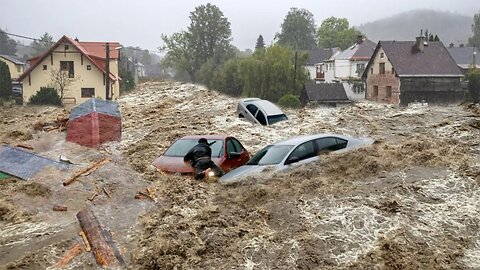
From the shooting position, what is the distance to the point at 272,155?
10648 millimetres

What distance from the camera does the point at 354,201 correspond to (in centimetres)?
836

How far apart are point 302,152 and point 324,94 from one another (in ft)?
118

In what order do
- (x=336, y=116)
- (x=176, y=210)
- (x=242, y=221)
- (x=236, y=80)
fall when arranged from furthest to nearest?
(x=236, y=80) → (x=336, y=116) → (x=176, y=210) → (x=242, y=221)

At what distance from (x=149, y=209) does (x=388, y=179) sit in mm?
4550

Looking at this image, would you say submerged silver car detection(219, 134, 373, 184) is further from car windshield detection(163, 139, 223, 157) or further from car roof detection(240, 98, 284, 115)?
car roof detection(240, 98, 284, 115)

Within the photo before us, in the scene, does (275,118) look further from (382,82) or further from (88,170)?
(382,82)

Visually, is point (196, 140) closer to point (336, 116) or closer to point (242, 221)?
point (242, 221)

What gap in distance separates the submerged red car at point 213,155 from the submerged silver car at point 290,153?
87 cm

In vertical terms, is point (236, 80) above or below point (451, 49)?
below

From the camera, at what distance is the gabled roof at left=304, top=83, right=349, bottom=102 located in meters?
44.7

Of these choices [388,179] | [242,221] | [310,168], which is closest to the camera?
[242,221]

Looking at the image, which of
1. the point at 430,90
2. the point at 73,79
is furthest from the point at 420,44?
the point at 73,79

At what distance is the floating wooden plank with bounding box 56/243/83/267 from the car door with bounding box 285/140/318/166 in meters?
4.62

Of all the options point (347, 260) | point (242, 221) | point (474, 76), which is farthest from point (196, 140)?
point (474, 76)
